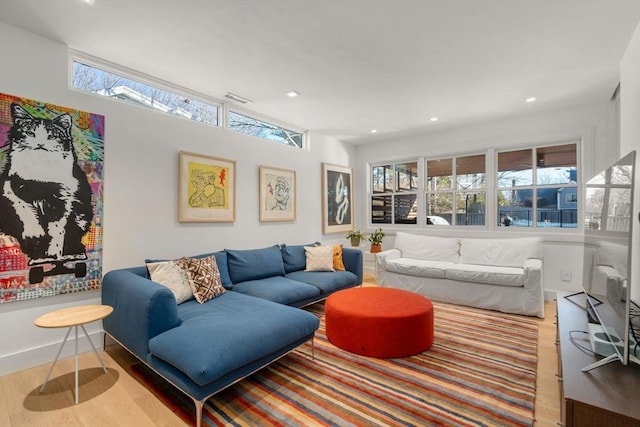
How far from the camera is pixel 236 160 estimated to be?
3820mm

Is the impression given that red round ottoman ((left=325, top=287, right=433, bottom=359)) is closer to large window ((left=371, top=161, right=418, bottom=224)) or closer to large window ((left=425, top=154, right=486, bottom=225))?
large window ((left=425, top=154, right=486, bottom=225))

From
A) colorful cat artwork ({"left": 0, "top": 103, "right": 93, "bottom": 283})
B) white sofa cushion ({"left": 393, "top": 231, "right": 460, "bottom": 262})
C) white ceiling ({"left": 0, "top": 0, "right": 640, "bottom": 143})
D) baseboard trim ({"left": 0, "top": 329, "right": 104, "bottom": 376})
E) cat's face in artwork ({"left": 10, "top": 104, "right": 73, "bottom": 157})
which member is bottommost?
baseboard trim ({"left": 0, "top": 329, "right": 104, "bottom": 376})

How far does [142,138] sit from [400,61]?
101 inches

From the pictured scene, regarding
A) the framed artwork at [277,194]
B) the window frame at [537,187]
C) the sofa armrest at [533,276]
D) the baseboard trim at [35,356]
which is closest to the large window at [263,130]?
the framed artwork at [277,194]

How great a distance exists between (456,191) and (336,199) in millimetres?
2024

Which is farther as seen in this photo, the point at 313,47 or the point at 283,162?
the point at 283,162

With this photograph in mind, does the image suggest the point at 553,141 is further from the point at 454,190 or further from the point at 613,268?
the point at 613,268

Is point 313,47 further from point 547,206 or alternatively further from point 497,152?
point 547,206

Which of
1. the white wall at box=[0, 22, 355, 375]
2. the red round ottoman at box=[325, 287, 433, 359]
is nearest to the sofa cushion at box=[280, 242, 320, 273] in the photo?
the white wall at box=[0, 22, 355, 375]

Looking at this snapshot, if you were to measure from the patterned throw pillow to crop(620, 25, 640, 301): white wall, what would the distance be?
325 centimetres

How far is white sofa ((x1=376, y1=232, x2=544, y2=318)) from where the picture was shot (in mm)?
3543

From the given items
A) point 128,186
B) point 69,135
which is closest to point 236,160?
point 128,186

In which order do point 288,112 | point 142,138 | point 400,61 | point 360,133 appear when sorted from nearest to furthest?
1. point 400,61
2. point 142,138
3. point 288,112
4. point 360,133

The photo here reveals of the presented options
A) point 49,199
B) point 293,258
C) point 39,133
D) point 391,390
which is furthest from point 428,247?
point 39,133
